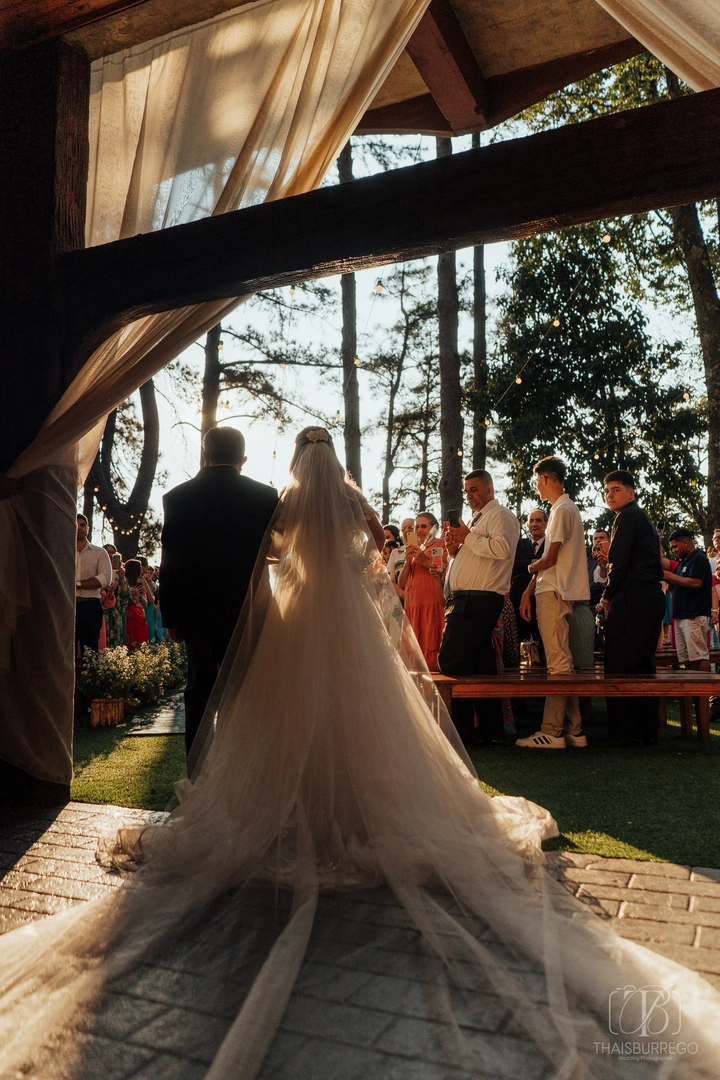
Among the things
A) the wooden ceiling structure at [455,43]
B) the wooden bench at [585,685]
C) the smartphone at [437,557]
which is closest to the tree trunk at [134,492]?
the smartphone at [437,557]

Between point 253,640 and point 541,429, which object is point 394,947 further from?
point 541,429

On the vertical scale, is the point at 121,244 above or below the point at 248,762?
above

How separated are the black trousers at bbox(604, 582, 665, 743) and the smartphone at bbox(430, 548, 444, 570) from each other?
2150mm

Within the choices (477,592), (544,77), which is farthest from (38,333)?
(544,77)

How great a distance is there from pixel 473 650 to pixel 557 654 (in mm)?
691

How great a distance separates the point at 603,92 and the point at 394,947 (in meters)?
17.1

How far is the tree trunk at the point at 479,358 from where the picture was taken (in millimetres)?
18719

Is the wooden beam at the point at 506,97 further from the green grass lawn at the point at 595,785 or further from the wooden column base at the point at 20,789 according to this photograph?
the wooden column base at the point at 20,789

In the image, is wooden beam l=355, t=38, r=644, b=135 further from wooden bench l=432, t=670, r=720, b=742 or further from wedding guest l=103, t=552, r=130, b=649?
wedding guest l=103, t=552, r=130, b=649

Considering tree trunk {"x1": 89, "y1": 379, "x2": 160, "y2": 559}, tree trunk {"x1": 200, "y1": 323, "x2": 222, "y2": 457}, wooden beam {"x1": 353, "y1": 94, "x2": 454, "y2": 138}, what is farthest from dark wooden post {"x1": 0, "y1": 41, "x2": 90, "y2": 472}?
tree trunk {"x1": 89, "y1": 379, "x2": 160, "y2": 559}

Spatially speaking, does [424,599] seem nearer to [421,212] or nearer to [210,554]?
[210,554]

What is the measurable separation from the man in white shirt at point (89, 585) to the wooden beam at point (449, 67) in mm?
5450

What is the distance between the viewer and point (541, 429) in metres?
17.4

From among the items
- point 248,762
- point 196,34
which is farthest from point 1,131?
point 248,762
